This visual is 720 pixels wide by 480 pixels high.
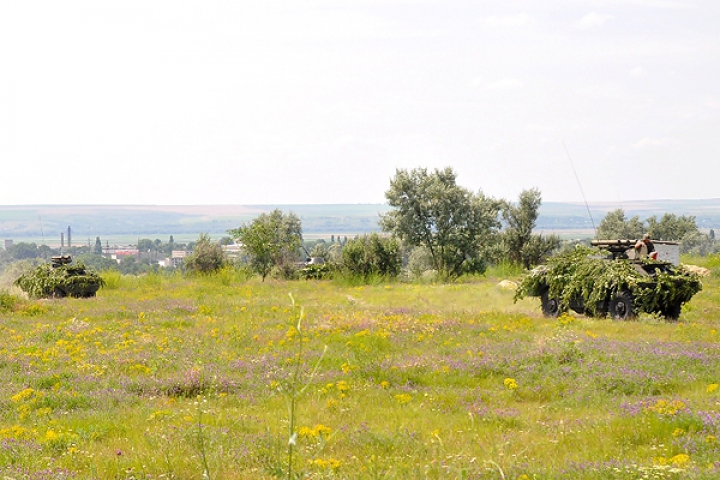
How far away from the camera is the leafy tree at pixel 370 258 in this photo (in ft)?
125

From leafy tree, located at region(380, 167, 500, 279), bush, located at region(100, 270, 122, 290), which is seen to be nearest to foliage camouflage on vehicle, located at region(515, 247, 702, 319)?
bush, located at region(100, 270, 122, 290)

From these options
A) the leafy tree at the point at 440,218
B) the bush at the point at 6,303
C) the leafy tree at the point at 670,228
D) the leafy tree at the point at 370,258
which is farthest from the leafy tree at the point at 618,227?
Answer: the bush at the point at 6,303

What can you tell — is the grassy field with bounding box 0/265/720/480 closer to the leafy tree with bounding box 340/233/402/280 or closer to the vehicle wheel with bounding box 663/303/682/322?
the vehicle wheel with bounding box 663/303/682/322

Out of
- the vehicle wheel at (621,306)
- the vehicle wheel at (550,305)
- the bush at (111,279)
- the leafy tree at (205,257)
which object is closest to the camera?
the vehicle wheel at (621,306)

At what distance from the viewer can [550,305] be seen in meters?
19.9

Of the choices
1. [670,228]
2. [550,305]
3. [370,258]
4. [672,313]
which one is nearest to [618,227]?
[670,228]

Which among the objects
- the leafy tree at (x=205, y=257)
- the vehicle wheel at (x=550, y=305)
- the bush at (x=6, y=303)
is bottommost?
the leafy tree at (x=205, y=257)

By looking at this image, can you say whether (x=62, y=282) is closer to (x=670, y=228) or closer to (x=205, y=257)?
(x=205, y=257)

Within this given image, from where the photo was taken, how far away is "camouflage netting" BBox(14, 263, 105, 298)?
26969 millimetres

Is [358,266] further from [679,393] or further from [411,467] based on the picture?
[411,467]

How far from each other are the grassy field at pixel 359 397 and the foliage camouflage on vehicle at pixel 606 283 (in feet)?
3.11

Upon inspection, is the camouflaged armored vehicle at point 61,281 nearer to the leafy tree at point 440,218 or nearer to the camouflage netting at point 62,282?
the camouflage netting at point 62,282

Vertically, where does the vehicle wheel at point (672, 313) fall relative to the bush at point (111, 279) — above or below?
above

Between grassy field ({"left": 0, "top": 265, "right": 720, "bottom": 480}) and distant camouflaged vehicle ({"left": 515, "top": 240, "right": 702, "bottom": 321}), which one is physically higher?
distant camouflaged vehicle ({"left": 515, "top": 240, "right": 702, "bottom": 321})
